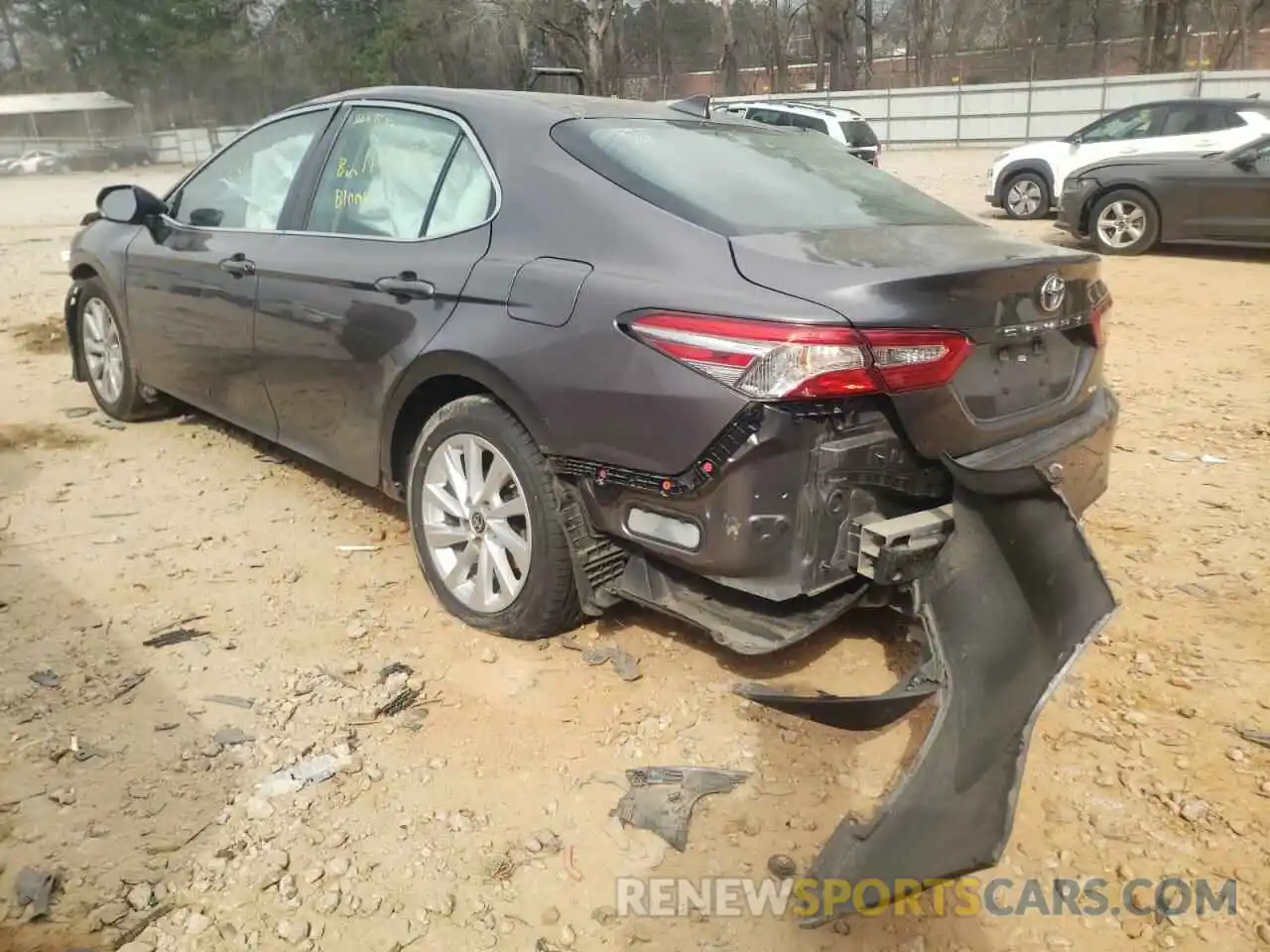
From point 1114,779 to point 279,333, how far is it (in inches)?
126

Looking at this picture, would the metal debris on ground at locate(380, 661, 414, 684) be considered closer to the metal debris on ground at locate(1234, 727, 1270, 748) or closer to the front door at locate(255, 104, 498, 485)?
the front door at locate(255, 104, 498, 485)

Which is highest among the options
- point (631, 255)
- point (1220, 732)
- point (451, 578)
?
point (631, 255)

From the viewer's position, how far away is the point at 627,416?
103 inches

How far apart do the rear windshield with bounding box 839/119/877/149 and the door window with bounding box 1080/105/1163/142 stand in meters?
5.96

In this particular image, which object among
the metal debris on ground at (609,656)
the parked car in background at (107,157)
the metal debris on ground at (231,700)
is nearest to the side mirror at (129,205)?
the metal debris on ground at (231,700)

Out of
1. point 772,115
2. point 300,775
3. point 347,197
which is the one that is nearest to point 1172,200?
point 347,197

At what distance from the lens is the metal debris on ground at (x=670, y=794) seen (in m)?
2.47

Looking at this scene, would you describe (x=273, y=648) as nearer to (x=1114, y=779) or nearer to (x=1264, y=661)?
(x=1114, y=779)

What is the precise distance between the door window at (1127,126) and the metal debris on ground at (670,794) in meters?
14.0

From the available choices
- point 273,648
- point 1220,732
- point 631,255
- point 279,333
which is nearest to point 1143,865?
point 1220,732

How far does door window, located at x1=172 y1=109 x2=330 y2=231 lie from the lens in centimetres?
404

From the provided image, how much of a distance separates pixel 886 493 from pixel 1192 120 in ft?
43.8

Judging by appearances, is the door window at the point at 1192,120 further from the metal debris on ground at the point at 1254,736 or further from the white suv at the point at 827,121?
the metal debris on ground at the point at 1254,736

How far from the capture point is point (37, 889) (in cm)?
223
